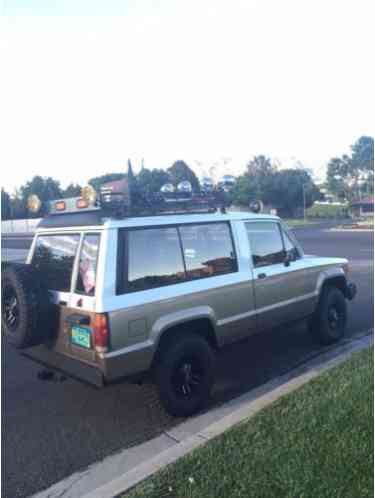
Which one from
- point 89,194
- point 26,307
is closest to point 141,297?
point 26,307

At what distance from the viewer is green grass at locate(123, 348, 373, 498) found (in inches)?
104

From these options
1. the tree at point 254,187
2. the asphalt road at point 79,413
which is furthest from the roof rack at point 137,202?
the tree at point 254,187

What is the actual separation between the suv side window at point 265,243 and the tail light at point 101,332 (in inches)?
79.0

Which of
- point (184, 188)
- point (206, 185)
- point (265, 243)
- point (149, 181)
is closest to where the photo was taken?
A: point (184, 188)

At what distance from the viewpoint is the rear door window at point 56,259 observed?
384 cm

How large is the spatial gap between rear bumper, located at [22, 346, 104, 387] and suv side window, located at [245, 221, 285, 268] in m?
2.14

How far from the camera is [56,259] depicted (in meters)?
4.06

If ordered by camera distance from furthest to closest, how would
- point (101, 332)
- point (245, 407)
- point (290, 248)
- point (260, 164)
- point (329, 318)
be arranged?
1. point (260, 164)
2. point (329, 318)
3. point (290, 248)
4. point (245, 407)
5. point (101, 332)

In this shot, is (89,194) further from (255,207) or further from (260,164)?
(260,164)

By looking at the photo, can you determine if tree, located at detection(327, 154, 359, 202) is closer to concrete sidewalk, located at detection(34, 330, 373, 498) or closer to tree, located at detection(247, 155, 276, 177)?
tree, located at detection(247, 155, 276, 177)

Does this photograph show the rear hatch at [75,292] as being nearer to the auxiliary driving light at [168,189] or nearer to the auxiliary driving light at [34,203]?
Result: the auxiliary driving light at [34,203]

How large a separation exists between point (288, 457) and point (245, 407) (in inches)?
35.7

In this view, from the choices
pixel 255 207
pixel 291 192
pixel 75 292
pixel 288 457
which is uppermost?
pixel 291 192

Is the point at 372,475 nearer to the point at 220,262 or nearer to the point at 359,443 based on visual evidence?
the point at 359,443
